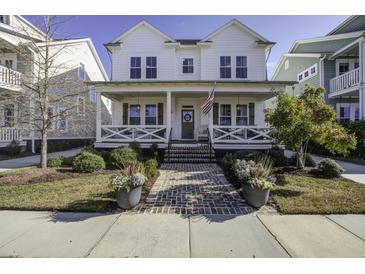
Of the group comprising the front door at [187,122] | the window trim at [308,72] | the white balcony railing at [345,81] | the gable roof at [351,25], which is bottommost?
the front door at [187,122]

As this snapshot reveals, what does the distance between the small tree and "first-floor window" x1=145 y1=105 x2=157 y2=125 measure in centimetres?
952

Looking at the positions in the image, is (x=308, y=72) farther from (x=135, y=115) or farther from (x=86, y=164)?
(x=86, y=164)

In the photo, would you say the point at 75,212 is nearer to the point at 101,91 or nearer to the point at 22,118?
the point at 22,118

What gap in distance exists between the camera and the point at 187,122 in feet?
52.3

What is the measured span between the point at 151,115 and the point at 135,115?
1190mm

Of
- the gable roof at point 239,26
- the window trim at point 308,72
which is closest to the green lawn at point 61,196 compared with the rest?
the gable roof at point 239,26

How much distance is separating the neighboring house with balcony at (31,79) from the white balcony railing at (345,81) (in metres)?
Answer: 16.8

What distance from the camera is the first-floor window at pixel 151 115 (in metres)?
16.0

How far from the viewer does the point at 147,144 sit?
500 inches

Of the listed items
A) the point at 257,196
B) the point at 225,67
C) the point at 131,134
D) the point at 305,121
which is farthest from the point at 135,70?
the point at 257,196

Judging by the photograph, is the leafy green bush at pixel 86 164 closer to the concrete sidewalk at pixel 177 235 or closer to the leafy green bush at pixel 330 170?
the concrete sidewalk at pixel 177 235

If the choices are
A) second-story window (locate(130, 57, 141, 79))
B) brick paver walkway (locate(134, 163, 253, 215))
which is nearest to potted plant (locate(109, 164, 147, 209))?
brick paver walkway (locate(134, 163, 253, 215))

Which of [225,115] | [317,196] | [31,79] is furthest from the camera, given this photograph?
[225,115]

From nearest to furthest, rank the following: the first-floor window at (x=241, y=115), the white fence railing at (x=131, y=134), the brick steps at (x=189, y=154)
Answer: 1. the brick steps at (x=189, y=154)
2. the white fence railing at (x=131, y=134)
3. the first-floor window at (x=241, y=115)
